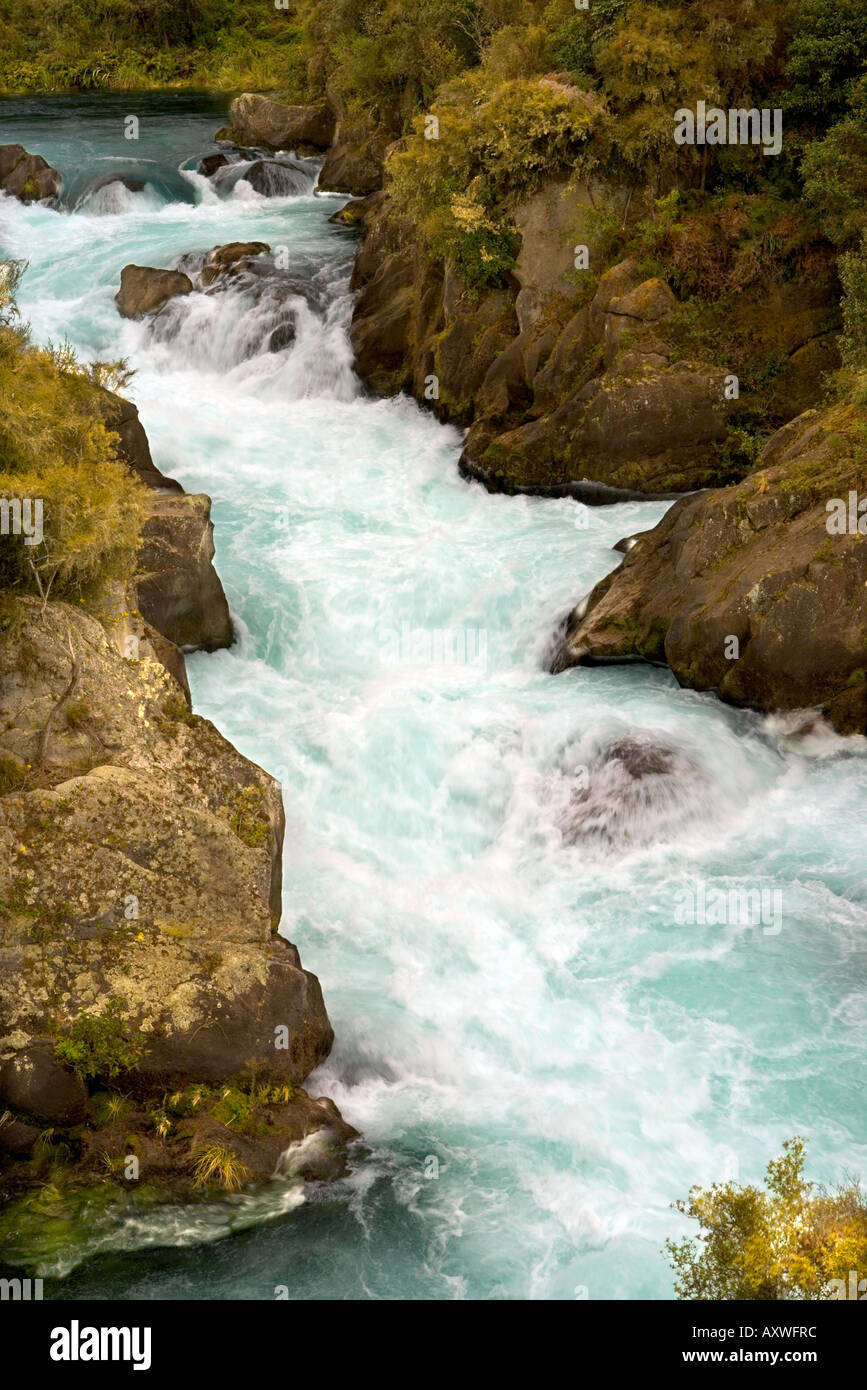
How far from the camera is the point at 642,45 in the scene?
20.9 meters

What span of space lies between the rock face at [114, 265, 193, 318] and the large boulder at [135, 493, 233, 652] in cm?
1003

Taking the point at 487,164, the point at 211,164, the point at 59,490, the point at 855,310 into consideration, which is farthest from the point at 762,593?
the point at 211,164

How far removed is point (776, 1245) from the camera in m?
8.36

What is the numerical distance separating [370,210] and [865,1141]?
24273 millimetres

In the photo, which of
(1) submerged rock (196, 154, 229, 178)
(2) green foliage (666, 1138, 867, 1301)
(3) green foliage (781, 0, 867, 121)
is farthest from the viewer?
(1) submerged rock (196, 154, 229, 178)

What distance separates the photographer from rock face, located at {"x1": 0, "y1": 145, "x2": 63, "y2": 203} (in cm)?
3212

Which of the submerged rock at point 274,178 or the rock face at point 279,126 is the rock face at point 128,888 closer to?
the submerged rock at point 274,178

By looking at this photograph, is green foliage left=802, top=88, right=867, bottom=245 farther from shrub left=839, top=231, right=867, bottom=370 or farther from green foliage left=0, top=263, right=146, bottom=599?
green foliage left=0, top=263, right=146, bottom=599

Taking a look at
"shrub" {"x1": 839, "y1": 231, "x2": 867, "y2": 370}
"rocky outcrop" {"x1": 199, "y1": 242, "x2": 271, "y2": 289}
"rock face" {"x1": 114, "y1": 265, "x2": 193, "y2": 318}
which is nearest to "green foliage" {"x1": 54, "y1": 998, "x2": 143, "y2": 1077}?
"shrub" {"x1": 839, "y1": 231, "x2": 867, "y2": 370}

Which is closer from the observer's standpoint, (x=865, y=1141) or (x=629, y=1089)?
(x=865, y=1141)

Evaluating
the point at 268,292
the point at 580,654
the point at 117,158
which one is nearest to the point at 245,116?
the point at 117,158

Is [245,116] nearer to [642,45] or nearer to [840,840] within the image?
[642,45]

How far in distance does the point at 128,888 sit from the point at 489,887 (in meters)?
4.31

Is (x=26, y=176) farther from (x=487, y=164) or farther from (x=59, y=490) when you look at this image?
(x=59, y=490)
